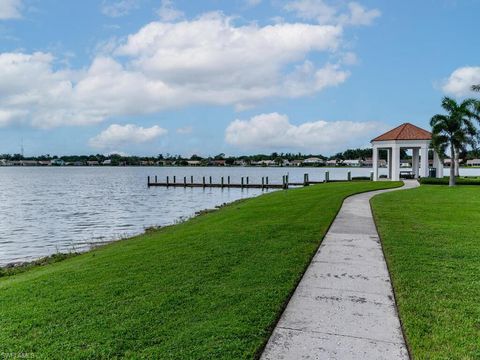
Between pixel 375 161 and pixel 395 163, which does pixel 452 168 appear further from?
pixel 375 161

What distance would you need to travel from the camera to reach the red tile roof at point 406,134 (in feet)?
118

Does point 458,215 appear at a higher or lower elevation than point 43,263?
higher

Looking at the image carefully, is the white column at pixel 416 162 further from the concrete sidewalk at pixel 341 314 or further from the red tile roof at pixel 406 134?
the concrete sidewalk at pixel 341 314

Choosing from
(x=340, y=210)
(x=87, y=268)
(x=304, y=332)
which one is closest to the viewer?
(x=304, y=332)

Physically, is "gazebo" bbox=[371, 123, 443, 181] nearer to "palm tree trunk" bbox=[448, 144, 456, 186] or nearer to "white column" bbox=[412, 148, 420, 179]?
"white column" bbox=[412, 148, 420, 179]

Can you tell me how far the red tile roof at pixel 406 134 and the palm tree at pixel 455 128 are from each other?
16.1 feet

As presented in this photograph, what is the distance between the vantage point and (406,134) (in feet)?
120

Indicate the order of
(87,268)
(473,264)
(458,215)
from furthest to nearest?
1. (458,215)
2. (87,268)
3. (473,264)

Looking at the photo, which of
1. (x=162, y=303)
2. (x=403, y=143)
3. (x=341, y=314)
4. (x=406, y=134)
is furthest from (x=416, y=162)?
(x=162, y=303)

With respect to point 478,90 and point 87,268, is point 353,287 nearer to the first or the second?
point 87,268

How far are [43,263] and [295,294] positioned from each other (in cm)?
923

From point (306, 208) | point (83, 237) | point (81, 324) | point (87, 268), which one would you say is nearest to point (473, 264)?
point (81, 324)

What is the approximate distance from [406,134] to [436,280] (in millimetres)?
33142

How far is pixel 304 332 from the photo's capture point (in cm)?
449
